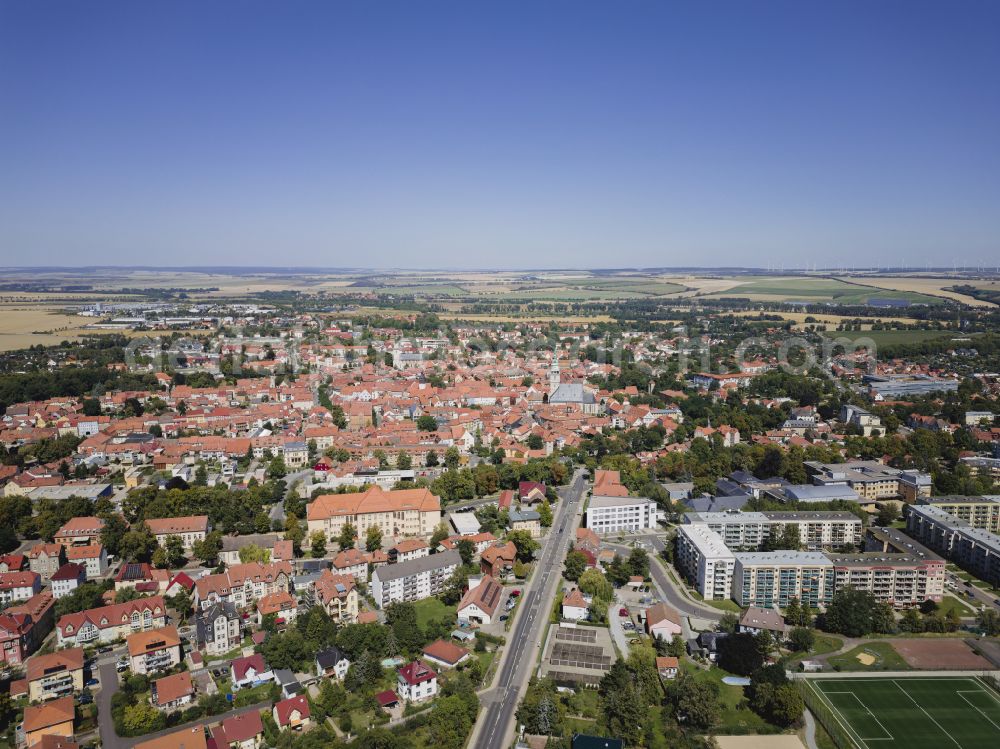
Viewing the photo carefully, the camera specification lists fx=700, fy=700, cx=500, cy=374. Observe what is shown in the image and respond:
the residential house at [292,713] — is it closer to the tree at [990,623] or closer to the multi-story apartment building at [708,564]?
the multi-story apartment building at [708,564]

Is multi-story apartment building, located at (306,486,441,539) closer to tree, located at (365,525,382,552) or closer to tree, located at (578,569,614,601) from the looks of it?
tree, located at (365,525,382,552)

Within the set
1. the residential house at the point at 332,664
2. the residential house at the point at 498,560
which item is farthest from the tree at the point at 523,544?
the residential house at the point at 332,664

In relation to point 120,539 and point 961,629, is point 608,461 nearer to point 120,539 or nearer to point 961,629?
point 961,629

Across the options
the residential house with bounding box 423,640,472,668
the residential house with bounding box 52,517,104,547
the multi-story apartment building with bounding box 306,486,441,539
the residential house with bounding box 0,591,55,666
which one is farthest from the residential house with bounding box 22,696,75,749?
the multi-story apartment building with bounding box 306,486,441,539

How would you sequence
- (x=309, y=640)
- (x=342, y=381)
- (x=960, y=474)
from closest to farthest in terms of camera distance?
(x=309, y=640) < (x=960, y=474) < (x=342, y=381)

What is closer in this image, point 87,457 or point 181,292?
point 87,457

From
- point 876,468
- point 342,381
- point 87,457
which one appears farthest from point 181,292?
point 876,468
